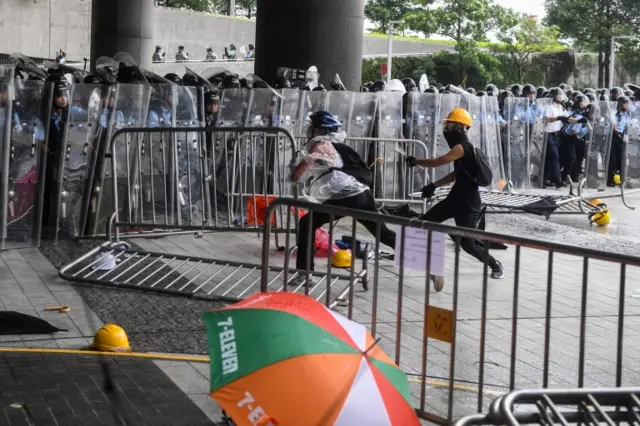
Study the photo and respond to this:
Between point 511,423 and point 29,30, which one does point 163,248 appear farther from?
point 29,30

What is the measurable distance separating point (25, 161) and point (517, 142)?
11.8 m

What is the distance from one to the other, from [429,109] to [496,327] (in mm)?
9099

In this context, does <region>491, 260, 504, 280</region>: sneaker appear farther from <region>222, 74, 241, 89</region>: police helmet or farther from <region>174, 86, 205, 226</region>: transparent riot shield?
<region>222, 74, 241, 89</region>: police helmet

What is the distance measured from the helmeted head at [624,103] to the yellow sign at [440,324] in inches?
702

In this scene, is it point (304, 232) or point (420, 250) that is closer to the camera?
point (420, 250)

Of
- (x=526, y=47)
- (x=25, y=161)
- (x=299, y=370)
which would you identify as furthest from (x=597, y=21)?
(x=299, y=370)

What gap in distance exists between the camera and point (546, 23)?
68.9 meters

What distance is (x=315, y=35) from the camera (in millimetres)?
18297

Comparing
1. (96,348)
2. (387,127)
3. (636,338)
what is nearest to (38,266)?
(96,348)

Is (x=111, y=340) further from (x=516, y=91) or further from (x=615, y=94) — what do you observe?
(x=615, y=94)

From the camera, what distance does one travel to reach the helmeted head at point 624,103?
71.0 ft

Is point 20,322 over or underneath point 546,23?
underneath

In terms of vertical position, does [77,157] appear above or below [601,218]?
above

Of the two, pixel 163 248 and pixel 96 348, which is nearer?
pixel 96 348
